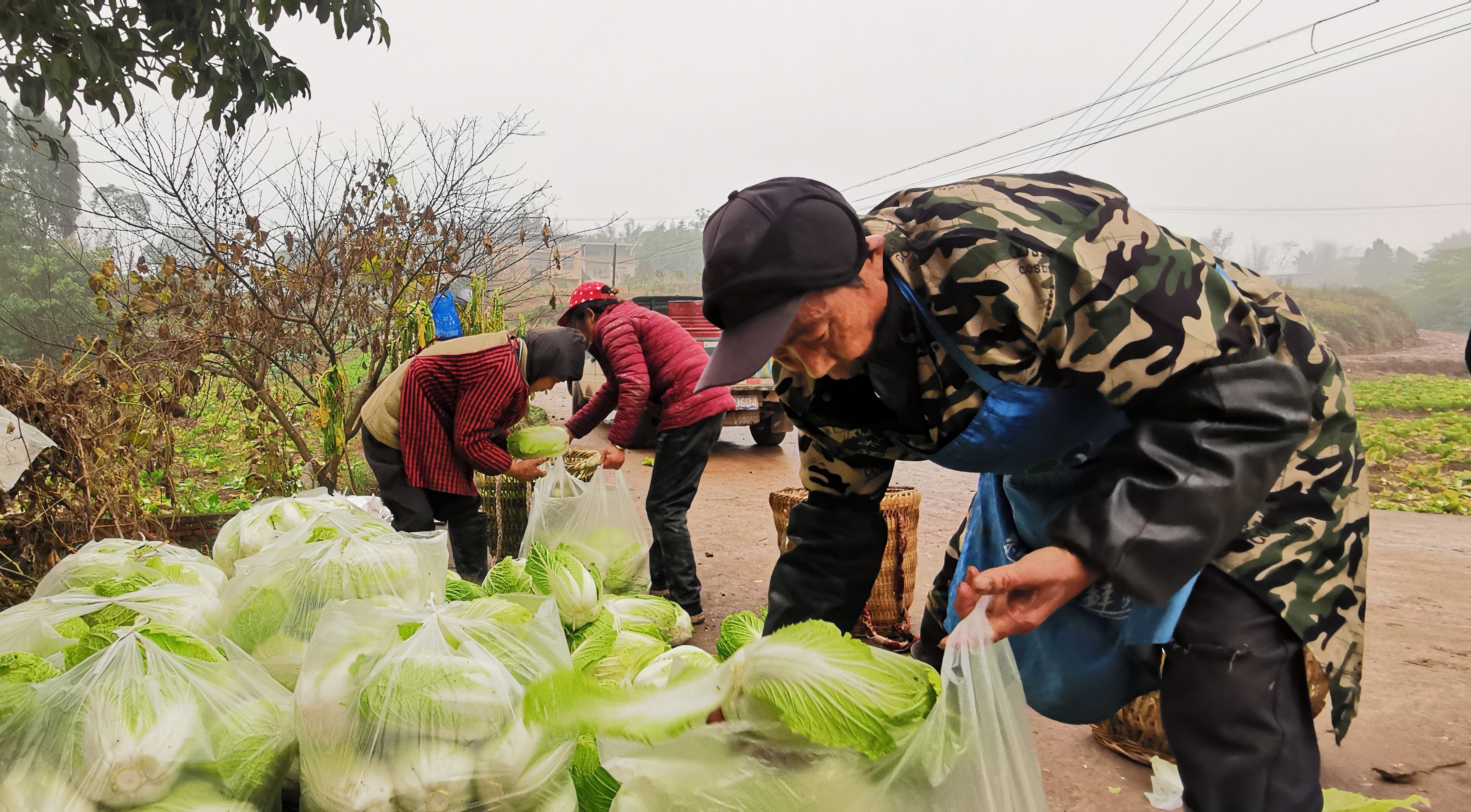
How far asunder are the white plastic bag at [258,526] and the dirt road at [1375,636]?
7.44 ft

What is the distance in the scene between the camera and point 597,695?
5.14 feet

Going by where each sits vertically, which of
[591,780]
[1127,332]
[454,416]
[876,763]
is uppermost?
[1127,332]

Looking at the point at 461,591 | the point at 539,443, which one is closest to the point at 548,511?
the point at 539,443

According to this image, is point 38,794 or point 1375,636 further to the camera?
point 1375,636

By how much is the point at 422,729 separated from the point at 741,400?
9757 mm

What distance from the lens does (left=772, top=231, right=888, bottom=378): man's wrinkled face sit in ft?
4.51

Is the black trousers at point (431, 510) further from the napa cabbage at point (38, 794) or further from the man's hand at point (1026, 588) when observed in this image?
the man's hand at point (1026, 588)

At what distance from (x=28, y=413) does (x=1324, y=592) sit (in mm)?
4080

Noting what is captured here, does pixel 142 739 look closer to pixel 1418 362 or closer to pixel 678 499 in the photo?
pixel 678 499

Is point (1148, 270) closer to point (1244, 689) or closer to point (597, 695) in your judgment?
point (1244, 689)

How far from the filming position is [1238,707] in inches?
54.7

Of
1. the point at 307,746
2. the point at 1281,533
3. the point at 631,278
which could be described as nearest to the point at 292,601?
the point at 307,746

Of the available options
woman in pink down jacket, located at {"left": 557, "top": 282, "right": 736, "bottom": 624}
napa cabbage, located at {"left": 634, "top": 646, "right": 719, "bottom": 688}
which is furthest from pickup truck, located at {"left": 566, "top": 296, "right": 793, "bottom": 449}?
napa cabbage, located at {"left": 634, "top": 646, "right": 719, "bottom": 688}

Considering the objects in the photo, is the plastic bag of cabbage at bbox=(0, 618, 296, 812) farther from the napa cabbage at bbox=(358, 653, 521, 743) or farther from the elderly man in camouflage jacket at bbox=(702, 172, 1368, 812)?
the elderly man in camouflage jacket at bbox=(702, 172, 1368, 812)
